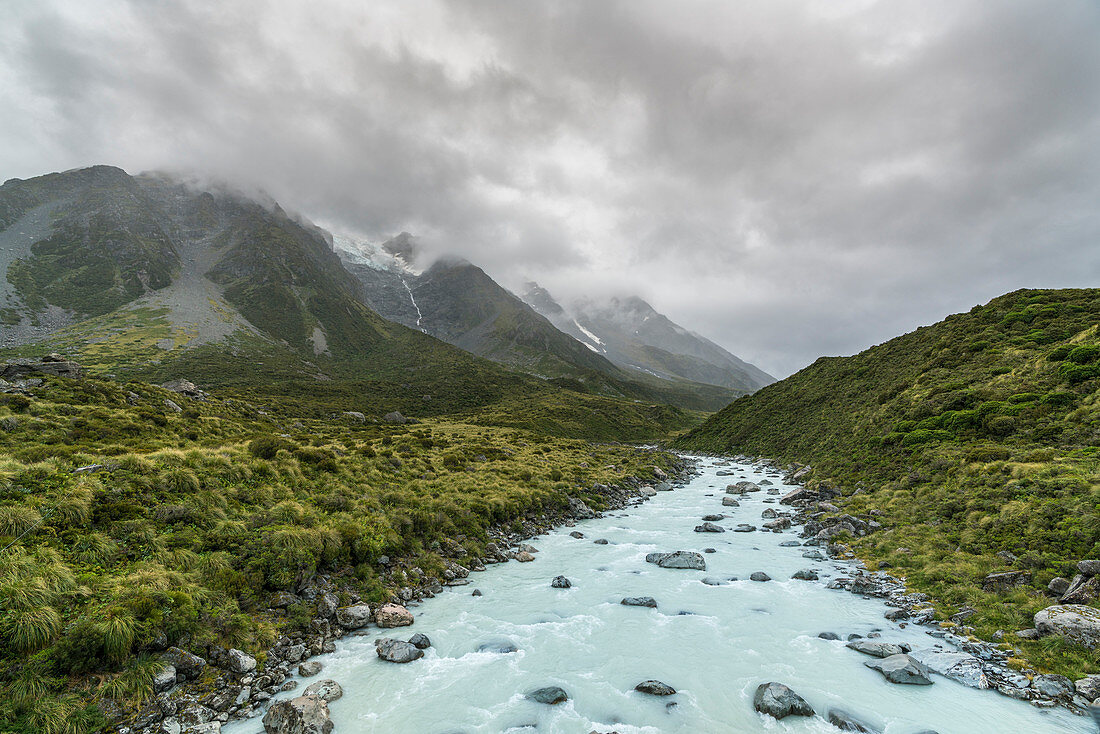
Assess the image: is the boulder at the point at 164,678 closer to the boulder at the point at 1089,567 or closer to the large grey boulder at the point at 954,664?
the large grey boulder at the point at 954,664

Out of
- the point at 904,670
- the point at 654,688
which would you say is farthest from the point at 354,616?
the point at 904,670

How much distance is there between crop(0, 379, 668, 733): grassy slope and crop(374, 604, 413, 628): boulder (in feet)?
→ 5.18

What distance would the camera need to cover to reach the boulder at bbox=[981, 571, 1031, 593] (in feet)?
48.4

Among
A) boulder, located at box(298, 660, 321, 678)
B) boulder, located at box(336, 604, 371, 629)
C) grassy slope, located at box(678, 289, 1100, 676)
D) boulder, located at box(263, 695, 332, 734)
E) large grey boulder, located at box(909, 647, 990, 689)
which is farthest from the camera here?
grassy slope, located at box(678, 289, 1100, 676)

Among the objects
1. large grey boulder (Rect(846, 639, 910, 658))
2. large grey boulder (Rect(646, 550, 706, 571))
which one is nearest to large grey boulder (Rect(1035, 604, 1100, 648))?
large grey boulder (Rect(846, 639, 910, 658))

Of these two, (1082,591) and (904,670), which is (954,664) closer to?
Result: (904,670)

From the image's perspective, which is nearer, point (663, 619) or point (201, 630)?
point (201, 630)

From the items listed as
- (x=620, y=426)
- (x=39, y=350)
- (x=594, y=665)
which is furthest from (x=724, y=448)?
(x=39, y=350)

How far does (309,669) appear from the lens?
12.5 m

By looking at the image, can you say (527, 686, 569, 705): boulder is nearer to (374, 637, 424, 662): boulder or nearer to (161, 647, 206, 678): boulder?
(374, 637, 424, 662): boulder

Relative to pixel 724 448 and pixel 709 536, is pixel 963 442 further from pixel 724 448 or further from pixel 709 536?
pixel 724 448

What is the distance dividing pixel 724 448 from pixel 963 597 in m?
76.8

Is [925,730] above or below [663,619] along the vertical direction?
above

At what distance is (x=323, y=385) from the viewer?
448 ft
